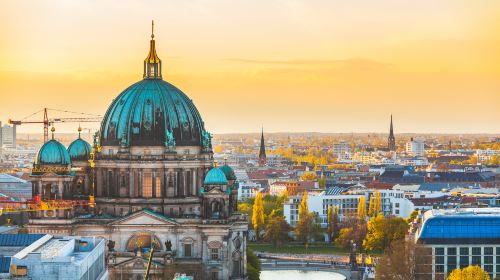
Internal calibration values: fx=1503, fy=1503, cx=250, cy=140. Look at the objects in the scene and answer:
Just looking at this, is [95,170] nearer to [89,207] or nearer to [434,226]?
[89,207]

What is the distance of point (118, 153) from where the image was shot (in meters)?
130

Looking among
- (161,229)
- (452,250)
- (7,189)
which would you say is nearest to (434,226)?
(452,250)

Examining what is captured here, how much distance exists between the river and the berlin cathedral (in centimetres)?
1753

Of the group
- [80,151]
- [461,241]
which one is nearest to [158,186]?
[80,151]

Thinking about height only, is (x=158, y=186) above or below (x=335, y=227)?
above

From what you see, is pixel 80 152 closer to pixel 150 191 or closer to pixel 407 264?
pixel 150 191

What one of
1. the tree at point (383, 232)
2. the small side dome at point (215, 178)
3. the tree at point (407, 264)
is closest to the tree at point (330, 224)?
the tree at point (383, 232)

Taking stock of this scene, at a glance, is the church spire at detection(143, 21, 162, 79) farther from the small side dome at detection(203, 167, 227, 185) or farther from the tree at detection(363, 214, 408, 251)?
the tree at detection(363, 214, 408, 251)

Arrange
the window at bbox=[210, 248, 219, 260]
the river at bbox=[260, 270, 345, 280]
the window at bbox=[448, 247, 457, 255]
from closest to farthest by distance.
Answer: the window at bbox=[210, 248, 219, 260] → the window at bbox=[448, 247, 457, 255] → the river at bbox=[260, 270, 345, 280]

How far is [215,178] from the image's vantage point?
126625 mm

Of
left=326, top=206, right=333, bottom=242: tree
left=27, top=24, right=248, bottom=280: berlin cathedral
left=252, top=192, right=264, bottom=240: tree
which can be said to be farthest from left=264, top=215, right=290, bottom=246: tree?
left=27, top=24, right=248, bottom=280: berlin cathedral

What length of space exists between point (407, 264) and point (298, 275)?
27.8 m

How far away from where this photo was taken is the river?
491ft

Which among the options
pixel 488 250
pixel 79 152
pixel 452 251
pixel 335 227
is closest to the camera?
pixel 452 251
